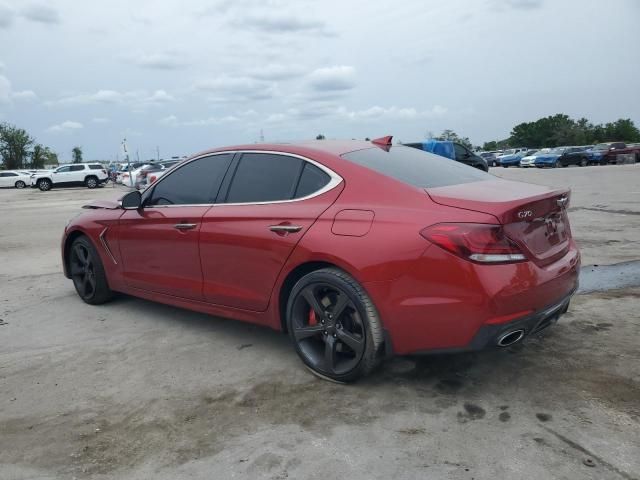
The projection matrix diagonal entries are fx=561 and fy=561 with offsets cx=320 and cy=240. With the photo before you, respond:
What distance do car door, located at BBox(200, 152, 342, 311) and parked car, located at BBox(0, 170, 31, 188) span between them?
45.9m

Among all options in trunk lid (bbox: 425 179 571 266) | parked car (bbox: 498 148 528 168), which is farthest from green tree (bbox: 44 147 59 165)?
trunk lid (bbox: 425 179 571 266)

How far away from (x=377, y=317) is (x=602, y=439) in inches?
49.6

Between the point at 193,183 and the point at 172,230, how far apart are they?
41cm

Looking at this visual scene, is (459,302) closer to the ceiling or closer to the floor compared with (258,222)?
closer to the floor

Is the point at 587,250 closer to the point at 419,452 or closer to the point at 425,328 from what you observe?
the point at 425,328

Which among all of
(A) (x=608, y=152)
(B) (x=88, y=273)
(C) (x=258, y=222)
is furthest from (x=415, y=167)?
(A) (x=608, y=152)

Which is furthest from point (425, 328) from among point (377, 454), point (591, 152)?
point (591, 152)

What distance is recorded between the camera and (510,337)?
303 centimetres

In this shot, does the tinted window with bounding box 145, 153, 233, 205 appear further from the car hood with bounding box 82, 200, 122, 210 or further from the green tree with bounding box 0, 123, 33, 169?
the green tree with bounding box 0, 123, 33, 169

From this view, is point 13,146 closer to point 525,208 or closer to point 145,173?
point 145,173

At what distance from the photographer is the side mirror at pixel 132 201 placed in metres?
4.82

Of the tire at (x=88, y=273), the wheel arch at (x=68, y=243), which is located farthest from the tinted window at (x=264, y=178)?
the wheel arch at (x=68, y=243)

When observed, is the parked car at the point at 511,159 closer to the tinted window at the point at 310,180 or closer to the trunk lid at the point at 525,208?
the trunk lid at the point at 525,208

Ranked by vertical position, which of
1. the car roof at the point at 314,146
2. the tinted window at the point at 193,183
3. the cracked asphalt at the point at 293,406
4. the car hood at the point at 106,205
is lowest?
the cracked asphalt at the point at 293,406
